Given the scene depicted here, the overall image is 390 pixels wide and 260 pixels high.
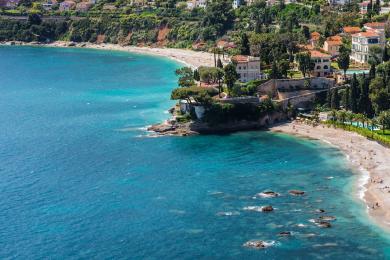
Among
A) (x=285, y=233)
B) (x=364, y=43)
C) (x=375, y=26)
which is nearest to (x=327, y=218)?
(x=285, y=233)

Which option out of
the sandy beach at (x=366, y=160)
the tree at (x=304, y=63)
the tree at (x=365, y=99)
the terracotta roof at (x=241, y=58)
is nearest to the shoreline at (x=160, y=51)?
the terracotta roof at (x=241, y=58)

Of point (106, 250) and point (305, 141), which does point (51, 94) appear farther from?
point (106, 250)

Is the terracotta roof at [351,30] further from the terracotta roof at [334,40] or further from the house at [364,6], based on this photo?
the house at [364,6]

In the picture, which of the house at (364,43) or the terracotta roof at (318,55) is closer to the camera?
the terracotta roof at (318,55)

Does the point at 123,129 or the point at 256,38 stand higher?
the point at 256,38

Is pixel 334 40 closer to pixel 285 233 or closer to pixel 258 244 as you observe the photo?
pixel 285 233

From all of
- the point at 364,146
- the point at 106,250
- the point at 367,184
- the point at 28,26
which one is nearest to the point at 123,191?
the point at 106,250
